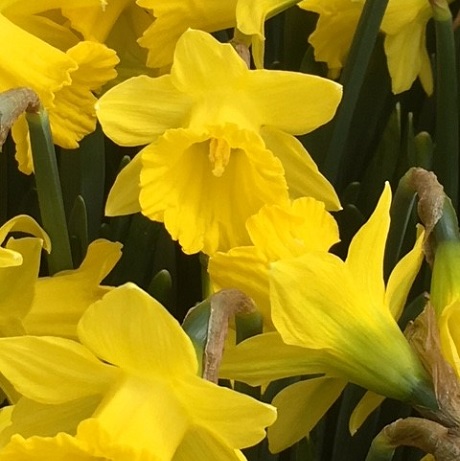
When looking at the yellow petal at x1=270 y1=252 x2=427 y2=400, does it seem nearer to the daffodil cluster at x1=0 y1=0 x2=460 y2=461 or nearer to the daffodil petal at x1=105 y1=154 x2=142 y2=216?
the daffodil cluster at x1=0 y1=0 x2=460 y2=461

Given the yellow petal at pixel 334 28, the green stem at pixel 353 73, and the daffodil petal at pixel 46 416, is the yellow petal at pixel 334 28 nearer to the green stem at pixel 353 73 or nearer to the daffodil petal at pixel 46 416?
the green stem at pixel 353 73

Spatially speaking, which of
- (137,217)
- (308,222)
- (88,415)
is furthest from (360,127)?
(88,415)

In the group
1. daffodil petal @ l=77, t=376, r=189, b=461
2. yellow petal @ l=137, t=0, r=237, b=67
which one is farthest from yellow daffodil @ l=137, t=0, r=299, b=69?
daffodil petal @ l=77, t=376, r=189, b=461

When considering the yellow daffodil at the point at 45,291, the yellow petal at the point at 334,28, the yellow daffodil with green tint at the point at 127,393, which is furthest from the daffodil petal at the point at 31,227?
the yellow petal at the point at 334,28

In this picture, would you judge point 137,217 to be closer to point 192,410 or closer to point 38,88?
point 38,88

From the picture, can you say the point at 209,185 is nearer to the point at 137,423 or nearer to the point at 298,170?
the point at 298,170

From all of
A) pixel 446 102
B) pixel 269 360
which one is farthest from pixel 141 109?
pixel 446 102

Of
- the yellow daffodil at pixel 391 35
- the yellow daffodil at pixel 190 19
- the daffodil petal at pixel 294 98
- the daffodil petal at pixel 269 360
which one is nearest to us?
the daffodil petal at pixel 269 360
